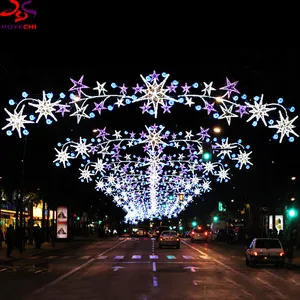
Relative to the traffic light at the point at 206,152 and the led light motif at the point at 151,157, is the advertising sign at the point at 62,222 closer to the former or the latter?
the led light motif at the point at 151,157

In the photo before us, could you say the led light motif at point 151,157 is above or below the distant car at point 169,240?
above

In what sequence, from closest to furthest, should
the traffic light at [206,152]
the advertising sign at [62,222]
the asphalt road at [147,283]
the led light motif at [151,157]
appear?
the asphalt road at [147,283] → the traffic light at [206,152] → the led light motif at [151,157] → the advertising sign at [62,222]

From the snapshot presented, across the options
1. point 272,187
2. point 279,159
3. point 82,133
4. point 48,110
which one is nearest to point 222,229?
point 82,133

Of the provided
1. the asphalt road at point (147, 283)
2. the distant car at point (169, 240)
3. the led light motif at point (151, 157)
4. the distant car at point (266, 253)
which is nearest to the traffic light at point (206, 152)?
the led light motif at point (151, 157)

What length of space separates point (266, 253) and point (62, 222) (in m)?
38.1

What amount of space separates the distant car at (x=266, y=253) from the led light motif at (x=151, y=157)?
4.30 meters

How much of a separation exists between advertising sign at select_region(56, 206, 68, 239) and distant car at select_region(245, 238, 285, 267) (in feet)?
116

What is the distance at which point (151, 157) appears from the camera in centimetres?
3953

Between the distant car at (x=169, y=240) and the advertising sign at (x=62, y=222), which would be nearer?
the distant car at (x=169, y=240)

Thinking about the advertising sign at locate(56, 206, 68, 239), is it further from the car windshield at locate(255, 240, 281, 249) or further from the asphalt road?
the car windshield at locate(255, 240, 281, 249)

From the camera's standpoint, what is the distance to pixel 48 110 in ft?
72.8

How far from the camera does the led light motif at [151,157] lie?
108 ft

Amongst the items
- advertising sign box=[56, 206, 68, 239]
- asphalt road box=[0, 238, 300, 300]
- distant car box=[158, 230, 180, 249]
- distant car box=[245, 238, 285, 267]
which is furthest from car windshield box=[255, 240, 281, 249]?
advertising sign box=[56, 206, 68, 239]

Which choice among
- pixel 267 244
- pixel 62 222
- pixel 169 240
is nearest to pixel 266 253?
pixel 267 244
